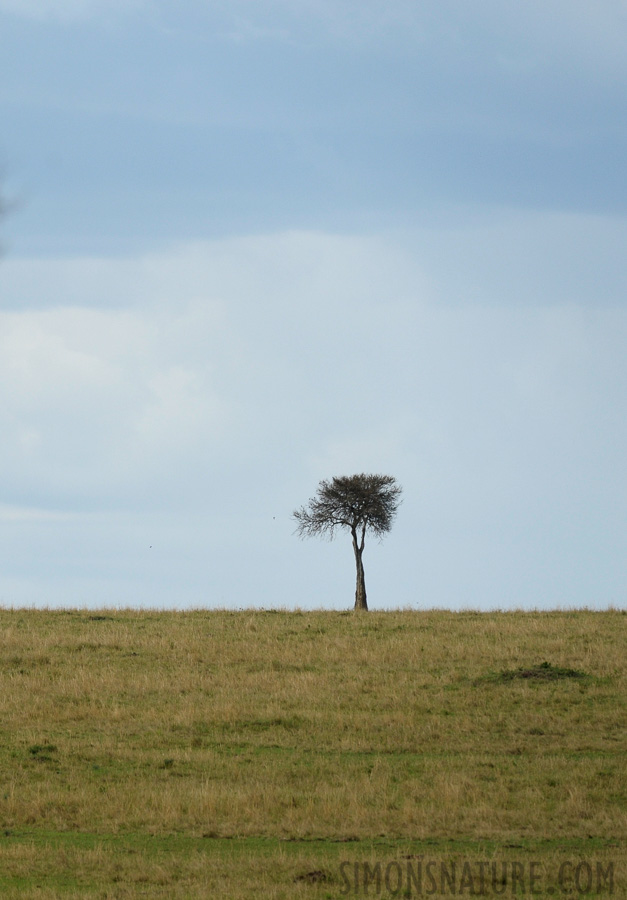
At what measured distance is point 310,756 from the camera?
64.8ft

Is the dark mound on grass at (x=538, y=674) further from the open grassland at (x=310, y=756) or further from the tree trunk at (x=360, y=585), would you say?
the tree trunk at (x=360, y=585)

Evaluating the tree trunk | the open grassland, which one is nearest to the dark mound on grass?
the open grassland

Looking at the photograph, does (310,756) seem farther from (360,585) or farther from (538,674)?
(360,585)

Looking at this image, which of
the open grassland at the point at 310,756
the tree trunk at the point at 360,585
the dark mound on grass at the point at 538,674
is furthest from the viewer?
the tree trunk at the point at 360,585

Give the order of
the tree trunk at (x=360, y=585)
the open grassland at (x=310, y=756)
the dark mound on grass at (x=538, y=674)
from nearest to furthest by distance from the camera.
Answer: the open grassland at (x=310, y=756) < the dark mound on grass at (x=538, y=674) < the tree trunk at (x=360, y=585)

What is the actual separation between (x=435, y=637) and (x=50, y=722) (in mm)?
12588

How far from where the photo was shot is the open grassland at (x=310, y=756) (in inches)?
493

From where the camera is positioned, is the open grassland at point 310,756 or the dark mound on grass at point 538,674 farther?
the dark mound on grass at point 538,674

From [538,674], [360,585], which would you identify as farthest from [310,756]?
[360,585]

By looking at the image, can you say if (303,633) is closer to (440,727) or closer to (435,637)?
(435,637)

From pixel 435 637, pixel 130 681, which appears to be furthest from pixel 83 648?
pixel 435 637

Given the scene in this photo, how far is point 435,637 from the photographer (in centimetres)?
3075

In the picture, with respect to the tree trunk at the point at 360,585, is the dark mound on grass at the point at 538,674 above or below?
below

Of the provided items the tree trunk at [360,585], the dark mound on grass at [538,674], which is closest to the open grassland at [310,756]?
the dark mound on grass at [538,674]
